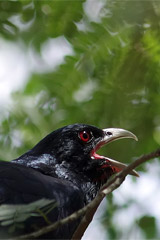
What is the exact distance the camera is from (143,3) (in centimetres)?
525

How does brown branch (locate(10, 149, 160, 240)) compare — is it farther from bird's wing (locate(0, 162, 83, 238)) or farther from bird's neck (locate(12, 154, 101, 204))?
bird's neck (locate(12, 154, 101, 204))

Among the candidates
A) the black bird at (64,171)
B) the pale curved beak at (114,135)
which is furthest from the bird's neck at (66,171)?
the pale curved beak at (114,135)

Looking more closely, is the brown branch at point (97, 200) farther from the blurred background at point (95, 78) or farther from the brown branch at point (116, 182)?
the blurred background at point (95, 78)

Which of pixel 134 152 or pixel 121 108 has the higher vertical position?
pixel 121 108

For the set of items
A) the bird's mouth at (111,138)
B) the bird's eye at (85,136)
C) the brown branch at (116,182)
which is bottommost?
the bird's mouth at (111,138)

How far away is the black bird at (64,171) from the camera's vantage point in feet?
15.1

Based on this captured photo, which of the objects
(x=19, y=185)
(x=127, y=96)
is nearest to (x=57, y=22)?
(x=127, y=96)

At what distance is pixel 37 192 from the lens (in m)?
4.58

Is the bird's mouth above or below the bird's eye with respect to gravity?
below

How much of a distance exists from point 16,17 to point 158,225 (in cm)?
267

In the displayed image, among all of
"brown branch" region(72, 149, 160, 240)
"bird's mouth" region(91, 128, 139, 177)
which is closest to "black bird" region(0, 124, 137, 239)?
"bird's mouth" region(91, 128, 139, 177)

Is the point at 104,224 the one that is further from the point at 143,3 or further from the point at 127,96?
the point at 143,3

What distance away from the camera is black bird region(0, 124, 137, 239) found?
4613 millimetres

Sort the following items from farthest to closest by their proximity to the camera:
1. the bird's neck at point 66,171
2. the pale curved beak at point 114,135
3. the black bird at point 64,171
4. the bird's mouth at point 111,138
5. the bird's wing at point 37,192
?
the pale curved beak at point 114,135 → the bird's mouth at point 111,138 → the bird's neck at point 66,171 → the black bird at point 64,171 → the bird's wing at point 37,192
